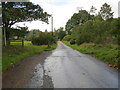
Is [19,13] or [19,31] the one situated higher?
[19,13]

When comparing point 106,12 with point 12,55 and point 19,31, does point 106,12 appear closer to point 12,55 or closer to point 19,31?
point 19,31

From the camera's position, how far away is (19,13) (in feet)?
40.0

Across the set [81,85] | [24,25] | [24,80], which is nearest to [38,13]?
[24,25]

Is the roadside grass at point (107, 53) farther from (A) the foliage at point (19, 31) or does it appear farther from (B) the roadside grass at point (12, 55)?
(A) the foliage at point (19, 31)

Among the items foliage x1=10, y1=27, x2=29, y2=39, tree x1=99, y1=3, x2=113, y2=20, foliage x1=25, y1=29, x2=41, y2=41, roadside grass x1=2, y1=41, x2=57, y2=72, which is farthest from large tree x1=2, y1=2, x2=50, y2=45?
tree x1=99, y1=3, x2=113, y2=20

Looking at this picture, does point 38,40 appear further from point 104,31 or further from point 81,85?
point 81,85

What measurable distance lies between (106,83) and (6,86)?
366 cm

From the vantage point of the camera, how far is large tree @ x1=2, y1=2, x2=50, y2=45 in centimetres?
1129

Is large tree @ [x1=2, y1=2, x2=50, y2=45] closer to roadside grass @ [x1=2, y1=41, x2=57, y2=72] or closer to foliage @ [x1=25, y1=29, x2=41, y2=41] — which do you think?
roadside grass @ [x1=2, y1=41, x2=57, y2=72]

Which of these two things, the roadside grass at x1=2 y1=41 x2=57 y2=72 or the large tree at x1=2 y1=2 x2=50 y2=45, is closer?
the roadside grass at x1=2 y1=41 x2=57 y2=72

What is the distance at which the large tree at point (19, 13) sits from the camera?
11294 millimetres

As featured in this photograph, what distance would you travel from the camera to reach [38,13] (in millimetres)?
15461

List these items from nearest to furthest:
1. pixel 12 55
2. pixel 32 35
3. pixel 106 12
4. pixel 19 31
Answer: pixel 12 55
pixel 19 31
pixel 106 12
pixel 32 35

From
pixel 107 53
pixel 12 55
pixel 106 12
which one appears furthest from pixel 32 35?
pixel 107 53
